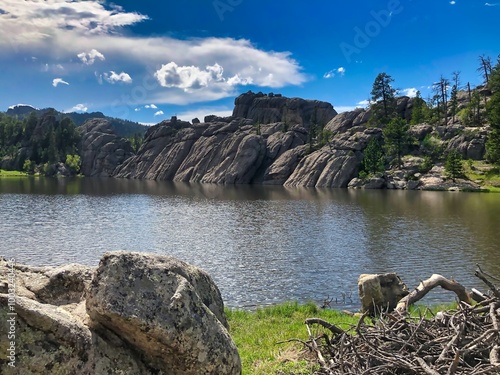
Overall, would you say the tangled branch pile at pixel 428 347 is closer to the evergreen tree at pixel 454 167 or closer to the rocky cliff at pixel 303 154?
the rocky cliff at pixel 303 154

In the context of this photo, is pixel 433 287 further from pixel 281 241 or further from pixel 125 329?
pixel 281 241

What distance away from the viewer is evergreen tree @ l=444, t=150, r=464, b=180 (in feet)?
341

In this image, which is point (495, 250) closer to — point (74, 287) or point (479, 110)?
point (74, 287)

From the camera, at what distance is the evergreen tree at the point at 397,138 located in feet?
407

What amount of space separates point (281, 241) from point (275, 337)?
96.3ft

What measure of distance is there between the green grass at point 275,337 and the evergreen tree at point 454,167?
97399 mm

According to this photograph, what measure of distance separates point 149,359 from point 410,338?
4.34 m

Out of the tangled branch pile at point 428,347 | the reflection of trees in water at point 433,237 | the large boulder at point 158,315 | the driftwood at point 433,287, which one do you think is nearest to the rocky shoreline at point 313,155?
the reflection of trees in water at point 433,237

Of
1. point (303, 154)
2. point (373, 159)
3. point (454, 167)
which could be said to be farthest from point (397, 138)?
point (303, 154)

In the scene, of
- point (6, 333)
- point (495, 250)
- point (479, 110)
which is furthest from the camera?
point (479, 110)

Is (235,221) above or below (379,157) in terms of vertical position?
below

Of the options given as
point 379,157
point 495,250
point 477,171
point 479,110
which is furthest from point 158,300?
point 479,110

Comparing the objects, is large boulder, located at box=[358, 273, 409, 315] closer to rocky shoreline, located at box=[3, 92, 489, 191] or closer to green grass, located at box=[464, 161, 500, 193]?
green grass, located at box=[464, 161, 500, 193]

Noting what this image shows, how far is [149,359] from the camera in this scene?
617cm
